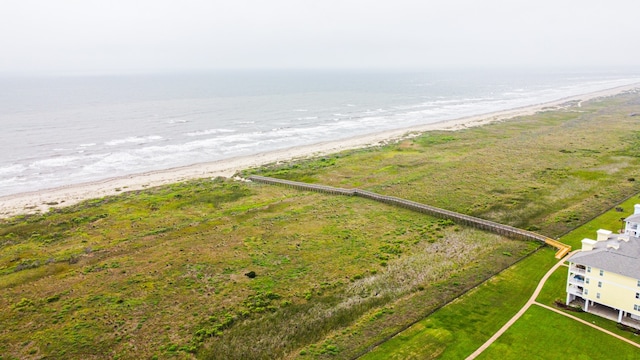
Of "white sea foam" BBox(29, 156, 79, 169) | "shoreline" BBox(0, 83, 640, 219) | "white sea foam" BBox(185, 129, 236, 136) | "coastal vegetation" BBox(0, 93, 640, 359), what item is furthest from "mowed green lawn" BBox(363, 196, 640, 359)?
"white sea foam" BBox(185, 129, 236, 136)

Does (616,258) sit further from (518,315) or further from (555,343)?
(518,315)

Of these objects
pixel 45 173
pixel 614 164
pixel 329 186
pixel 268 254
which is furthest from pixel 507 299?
pixel 45 173

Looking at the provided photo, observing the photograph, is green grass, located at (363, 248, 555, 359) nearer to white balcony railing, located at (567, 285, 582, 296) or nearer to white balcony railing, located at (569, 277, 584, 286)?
white balcony railing, located at (567, 285, 582, 296)

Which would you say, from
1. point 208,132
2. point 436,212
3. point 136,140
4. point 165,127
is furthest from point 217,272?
point 165,127

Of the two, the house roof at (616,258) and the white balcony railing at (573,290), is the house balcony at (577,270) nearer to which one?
the house roof at (616,258)

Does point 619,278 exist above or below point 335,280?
above

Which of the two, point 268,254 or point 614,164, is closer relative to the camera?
point 268,254

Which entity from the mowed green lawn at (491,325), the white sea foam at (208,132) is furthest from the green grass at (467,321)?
the white sea foam at (208,132)

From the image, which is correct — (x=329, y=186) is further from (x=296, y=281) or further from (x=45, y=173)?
(x=45, y=173)
